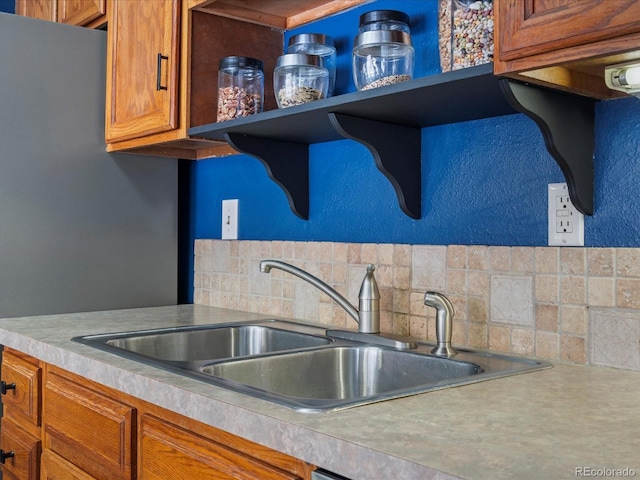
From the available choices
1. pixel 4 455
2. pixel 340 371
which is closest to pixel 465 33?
pixel 340 371

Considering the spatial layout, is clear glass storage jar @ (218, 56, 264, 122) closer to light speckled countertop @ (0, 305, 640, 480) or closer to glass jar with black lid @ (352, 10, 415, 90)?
glass jar with black lid @ (352, 10, 415, 90)

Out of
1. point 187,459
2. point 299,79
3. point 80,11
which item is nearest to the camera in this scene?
point 187,459

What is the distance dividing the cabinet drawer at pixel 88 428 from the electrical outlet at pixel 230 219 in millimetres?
796

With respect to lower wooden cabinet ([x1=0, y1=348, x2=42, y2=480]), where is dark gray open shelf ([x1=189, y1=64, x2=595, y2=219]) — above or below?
above

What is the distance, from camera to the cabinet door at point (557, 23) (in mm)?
933

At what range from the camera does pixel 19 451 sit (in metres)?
1.76

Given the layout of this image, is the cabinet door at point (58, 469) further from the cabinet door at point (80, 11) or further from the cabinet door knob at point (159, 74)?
the cabinet door at point (80, 11)

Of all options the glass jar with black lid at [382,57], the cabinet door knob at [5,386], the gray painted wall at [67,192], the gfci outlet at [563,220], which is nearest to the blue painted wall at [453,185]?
the gfci outlet at [563,220]

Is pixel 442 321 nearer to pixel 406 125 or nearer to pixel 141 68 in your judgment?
pixel 406 125

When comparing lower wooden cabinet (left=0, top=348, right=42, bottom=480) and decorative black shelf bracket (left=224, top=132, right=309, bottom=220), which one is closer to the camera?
lower wooden cabinet (left=0, top=348, right=42, bottom=480)

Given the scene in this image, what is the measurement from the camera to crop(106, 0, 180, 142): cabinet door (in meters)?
1.94

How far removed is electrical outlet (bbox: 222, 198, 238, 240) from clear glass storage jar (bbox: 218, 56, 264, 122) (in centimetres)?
43

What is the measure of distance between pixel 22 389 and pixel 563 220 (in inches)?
53.9

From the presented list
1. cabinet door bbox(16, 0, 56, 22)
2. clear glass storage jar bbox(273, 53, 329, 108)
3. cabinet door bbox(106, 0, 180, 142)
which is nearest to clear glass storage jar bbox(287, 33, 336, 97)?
clear glass storage jar bbox(273, 53, 329, 108)
